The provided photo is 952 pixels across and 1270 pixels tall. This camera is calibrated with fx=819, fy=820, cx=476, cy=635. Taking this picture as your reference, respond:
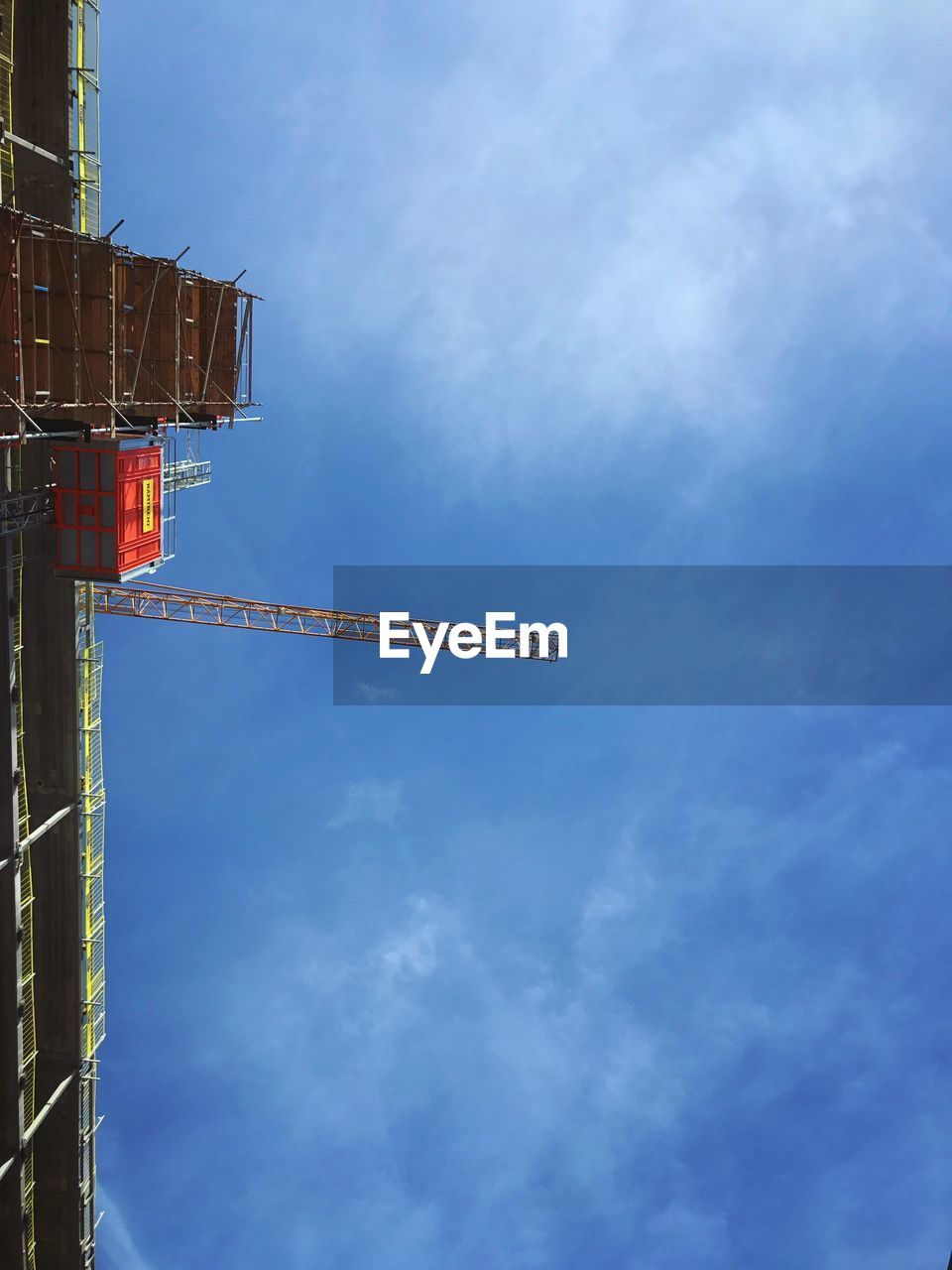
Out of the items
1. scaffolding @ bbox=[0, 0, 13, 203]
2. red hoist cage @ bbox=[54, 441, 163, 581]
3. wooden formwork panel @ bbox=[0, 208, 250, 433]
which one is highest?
scaffolding @ bbox=[0, 0, 13, 203]

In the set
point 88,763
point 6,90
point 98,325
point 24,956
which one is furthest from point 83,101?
point 24,956

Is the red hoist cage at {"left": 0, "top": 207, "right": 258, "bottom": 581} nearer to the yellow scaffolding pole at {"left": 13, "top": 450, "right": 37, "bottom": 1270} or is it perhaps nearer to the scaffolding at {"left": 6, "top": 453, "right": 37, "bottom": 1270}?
the scaffolding at {"left": 6, "top": 453, "right": 37, "bottom": 1270}

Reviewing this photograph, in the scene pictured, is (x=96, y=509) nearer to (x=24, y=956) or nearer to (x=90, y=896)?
(x=90, y=896)

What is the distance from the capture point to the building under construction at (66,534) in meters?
22.0

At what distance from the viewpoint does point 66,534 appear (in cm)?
2462

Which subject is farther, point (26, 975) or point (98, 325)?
point (26, 975)

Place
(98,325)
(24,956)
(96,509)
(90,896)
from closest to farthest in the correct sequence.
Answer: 1. (98,325)
2. (96,509)
3. (24,956)
4. (90,896)

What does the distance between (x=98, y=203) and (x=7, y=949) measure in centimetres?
2357

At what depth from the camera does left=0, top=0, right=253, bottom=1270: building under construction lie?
21984mm

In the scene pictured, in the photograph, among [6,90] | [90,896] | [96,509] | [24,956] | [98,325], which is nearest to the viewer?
[98,325]

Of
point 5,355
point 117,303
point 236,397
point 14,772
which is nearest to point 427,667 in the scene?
point 236,397

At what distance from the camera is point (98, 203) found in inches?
1037

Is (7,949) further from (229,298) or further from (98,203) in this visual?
(98,203)

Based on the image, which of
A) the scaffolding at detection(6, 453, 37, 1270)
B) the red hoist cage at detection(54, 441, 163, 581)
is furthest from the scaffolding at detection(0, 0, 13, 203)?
the scaffolding at detection(6, 453, 37, 1270)
